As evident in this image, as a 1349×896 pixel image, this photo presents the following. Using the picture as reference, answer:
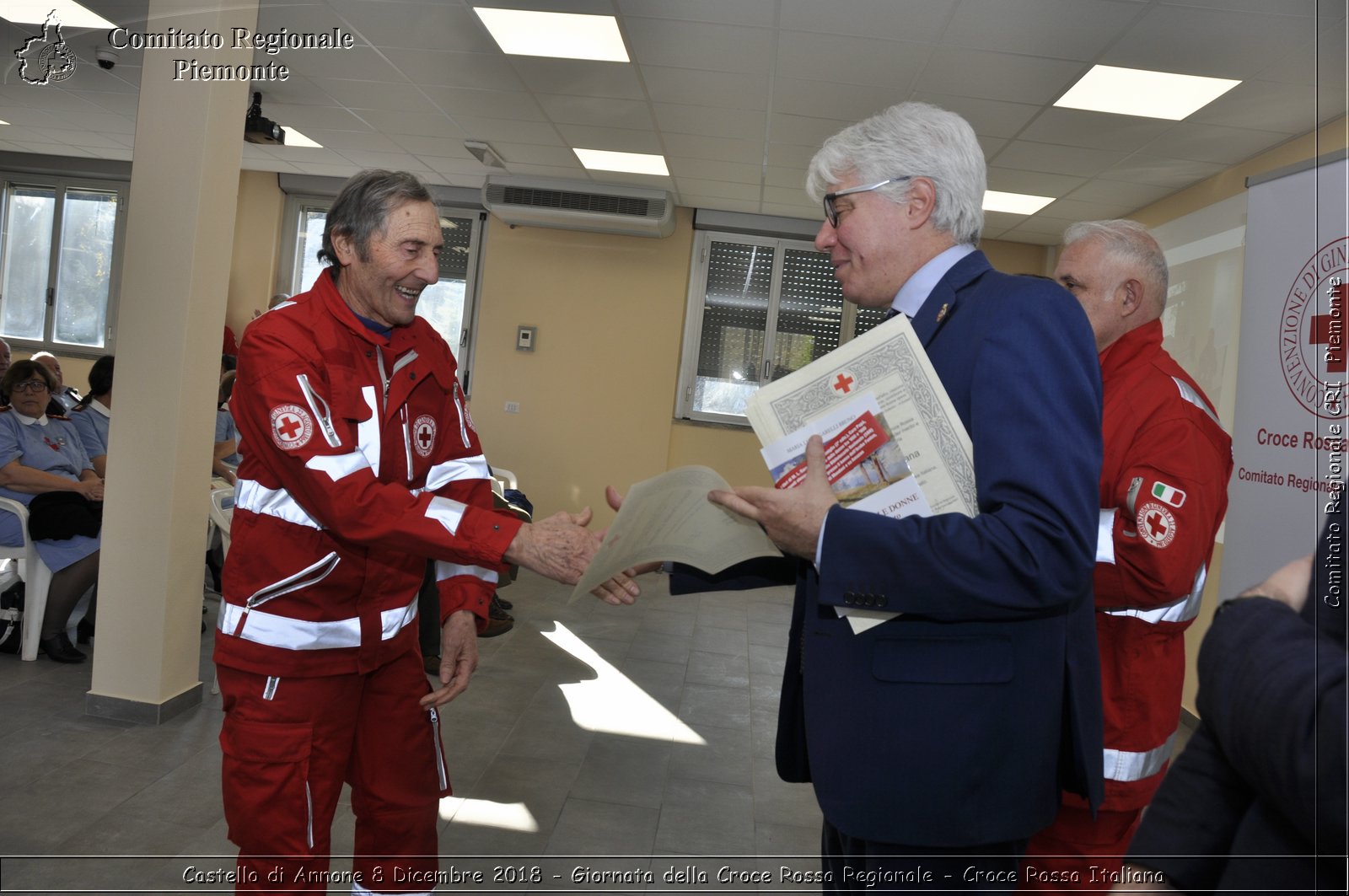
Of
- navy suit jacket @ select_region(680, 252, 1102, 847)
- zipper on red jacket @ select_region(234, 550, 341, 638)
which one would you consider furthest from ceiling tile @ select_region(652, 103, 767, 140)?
navy suit jacket @ select_region(680, 252, 1102, 847)

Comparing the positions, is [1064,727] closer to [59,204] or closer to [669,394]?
[669,394]

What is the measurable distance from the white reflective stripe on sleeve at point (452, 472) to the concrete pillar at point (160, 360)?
2.01 metres

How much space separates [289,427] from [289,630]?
1.21 ft

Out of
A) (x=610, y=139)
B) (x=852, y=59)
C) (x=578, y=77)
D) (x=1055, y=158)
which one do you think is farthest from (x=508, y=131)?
(x=1055, y=158)

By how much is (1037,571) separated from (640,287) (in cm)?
806

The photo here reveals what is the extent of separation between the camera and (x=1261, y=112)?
4.71 metres

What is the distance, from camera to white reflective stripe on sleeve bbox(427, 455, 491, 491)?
193cm

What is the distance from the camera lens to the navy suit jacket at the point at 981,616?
105 cm

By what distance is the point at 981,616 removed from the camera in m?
1.08

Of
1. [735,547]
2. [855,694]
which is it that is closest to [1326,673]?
[855,694]

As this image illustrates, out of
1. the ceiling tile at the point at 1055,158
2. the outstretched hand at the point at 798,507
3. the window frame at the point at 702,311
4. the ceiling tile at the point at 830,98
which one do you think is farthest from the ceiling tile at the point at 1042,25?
the window frame at the point at 702,311

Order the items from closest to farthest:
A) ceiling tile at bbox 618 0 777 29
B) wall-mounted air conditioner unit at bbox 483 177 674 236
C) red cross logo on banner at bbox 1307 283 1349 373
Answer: red cross logo on banner at bbox 1307 283 1349 373
ceiling tile at bbox 618 0 777 29
wall-mounted air conditioner unit at bbox 483 177 674 236

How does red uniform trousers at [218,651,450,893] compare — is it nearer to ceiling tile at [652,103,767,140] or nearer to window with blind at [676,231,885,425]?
ceiling tile at [652,103,767,140]

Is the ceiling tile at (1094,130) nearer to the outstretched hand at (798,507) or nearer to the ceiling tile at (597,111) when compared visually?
the ceiling tile at (597,111)
